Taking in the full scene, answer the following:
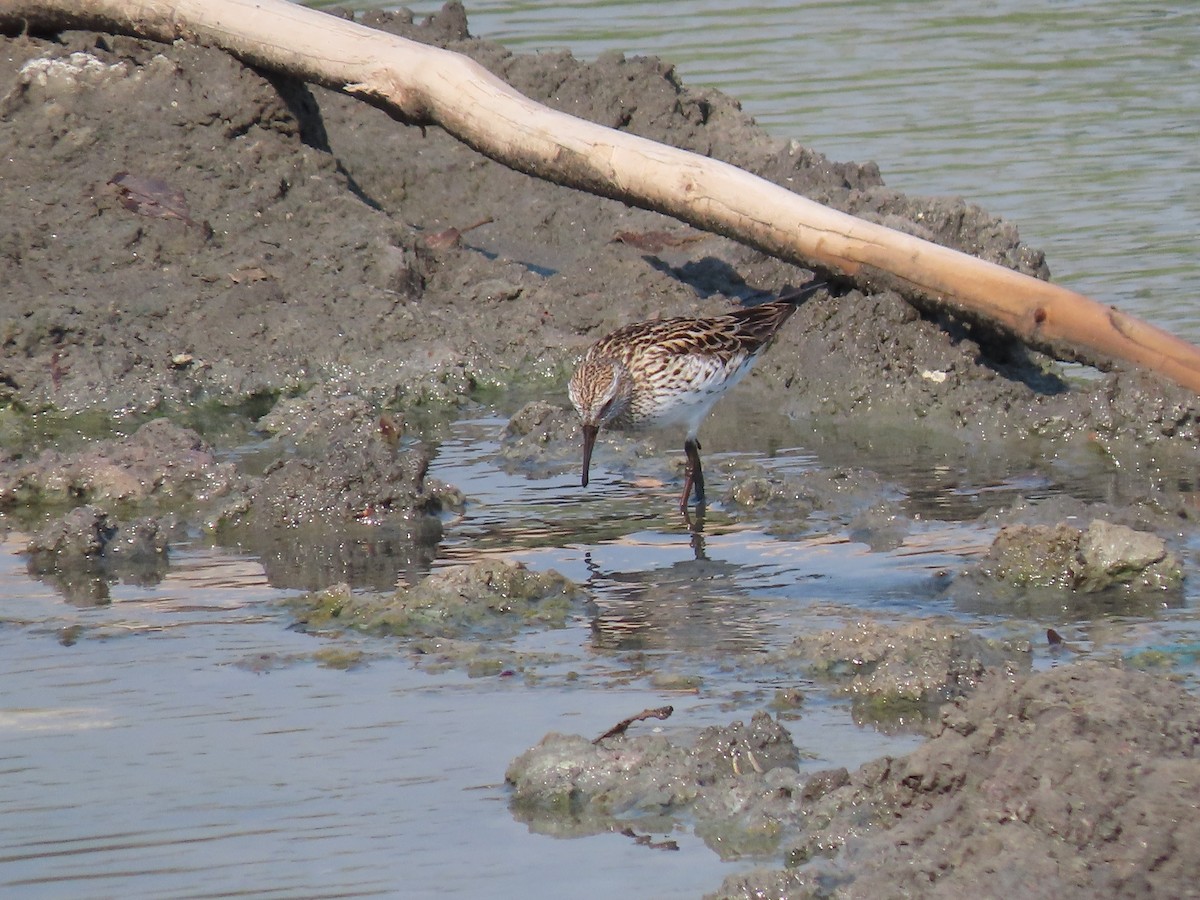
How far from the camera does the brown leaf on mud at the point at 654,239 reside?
36.0ft

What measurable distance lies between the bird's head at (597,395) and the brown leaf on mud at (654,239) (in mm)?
2688

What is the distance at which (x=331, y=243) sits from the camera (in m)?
10.6

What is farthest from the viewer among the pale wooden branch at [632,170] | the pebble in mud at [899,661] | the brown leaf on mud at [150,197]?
the brown leaf on mud at [150,197]

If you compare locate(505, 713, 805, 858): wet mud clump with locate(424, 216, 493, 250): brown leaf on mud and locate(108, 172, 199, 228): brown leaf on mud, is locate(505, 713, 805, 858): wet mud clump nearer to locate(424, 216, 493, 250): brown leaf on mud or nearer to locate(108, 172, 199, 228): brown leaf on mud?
locate(108, 172, 199, 228): brown leaf on mud

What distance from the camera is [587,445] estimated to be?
8.20 m

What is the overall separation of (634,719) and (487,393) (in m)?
5.26

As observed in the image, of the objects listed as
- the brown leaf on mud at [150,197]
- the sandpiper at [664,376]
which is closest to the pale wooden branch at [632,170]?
the sandpiper at [664,376]

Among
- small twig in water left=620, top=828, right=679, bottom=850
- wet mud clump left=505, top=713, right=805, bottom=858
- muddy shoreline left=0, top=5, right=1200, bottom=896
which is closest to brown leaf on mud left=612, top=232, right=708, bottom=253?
muddy shoreline left=0, top=5, right=1200, bottom=896

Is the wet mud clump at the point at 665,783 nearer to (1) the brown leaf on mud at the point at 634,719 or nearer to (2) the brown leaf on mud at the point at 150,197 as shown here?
(1) the brown leaf on mud at the point at 634,719

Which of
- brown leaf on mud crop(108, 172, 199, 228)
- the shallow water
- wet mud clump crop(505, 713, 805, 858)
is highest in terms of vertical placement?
brown leaf on mud crop(108, 172, 199, 228)

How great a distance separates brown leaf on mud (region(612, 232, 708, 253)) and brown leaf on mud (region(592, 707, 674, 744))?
20.1 feet

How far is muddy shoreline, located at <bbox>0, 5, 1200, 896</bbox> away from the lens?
461 cm

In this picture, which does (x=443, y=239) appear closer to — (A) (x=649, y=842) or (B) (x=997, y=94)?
(B) (x=997, y=94)

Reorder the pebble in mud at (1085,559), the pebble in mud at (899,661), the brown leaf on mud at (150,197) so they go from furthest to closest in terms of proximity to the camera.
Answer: the brown leaf on mud at (150,197) → the pebble in mud at (1085,559) → the pebble in mud at (899,661)
